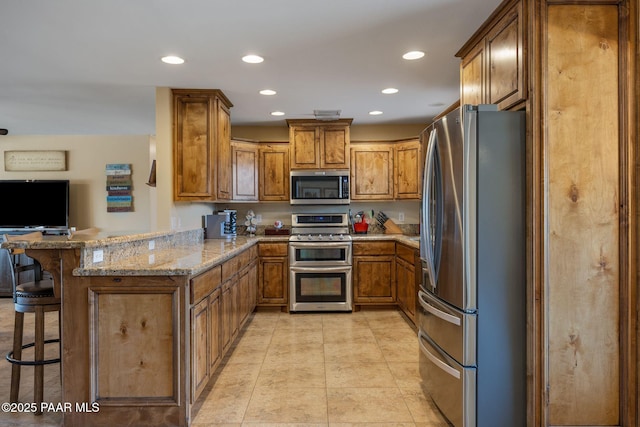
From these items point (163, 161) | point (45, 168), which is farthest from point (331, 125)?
point (45, 168)

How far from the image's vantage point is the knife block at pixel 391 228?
5.39 meters

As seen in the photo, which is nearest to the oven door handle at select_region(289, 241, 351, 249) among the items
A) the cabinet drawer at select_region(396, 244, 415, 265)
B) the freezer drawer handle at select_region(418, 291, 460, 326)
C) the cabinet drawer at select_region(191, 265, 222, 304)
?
the cabinet drawer at select_region(396, 244, 415, 265)

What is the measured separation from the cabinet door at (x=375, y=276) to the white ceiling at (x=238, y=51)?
1.76 meters

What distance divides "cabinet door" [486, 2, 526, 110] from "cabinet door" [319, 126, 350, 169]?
2.71 meters

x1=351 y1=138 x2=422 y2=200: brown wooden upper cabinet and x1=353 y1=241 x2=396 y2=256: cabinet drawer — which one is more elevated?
x1=351 y1=138 x2=422 y2=200: brown wooden upper cabinet

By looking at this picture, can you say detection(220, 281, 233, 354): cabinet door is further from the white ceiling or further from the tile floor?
the white ceiling

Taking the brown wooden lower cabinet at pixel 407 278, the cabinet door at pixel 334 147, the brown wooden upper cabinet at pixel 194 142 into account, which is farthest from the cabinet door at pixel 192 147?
the brown wooden lower cabinet at pixel 407 278

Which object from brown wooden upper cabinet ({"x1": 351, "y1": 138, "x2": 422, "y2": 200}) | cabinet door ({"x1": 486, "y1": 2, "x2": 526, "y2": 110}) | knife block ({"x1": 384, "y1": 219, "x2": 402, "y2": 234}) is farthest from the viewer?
knife block ({"x1": 384, "y1": 219, "x2": 402, "y2": 234})

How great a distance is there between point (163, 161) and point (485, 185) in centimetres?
293

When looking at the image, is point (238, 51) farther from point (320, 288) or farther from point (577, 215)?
point (320, 288)

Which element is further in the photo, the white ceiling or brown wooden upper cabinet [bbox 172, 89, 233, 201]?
brown wooden upper cabinet [bbox 172, 89, 233, 201]

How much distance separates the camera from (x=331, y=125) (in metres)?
5.12

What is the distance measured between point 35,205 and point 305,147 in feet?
13.3

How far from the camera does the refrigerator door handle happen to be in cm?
236
